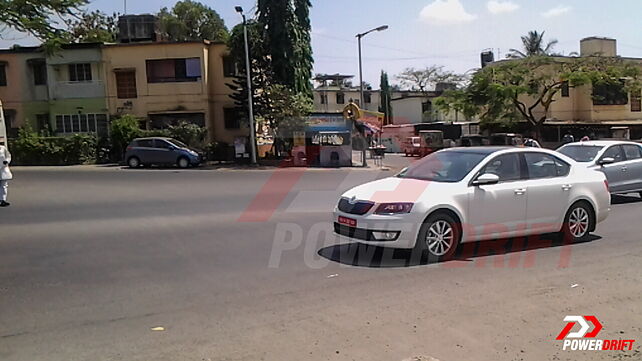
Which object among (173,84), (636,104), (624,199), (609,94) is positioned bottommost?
(624,199)

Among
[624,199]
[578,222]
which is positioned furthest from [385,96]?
[578,222]

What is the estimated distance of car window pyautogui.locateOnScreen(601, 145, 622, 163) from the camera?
14.1 m

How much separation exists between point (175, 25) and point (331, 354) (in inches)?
2335

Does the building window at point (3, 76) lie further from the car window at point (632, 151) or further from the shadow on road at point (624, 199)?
the car window at point (632, 151)

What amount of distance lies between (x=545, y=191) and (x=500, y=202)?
926mm

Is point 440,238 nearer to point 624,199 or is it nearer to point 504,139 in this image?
point 624,199

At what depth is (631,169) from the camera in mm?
14172

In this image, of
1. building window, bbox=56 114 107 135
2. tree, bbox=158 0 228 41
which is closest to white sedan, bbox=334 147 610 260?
building window, bbox=56 114 107 135

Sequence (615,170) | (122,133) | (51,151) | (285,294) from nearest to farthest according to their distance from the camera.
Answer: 1. (285,294)
2. (615,170)
3. (51,151)
4. (122,133)

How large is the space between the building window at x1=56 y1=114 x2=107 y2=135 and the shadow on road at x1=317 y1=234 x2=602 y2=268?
3210 cm

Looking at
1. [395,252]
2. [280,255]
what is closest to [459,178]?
[395,252]

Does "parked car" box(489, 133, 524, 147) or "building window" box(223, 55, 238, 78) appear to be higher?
"building window" box(223, 55, 238, 78)

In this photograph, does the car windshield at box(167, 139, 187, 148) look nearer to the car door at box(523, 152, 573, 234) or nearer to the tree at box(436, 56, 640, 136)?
the tree at box(436, 56, 640, 136)

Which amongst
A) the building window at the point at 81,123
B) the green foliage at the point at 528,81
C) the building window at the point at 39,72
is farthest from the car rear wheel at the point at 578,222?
the building window at the point at 39,72
